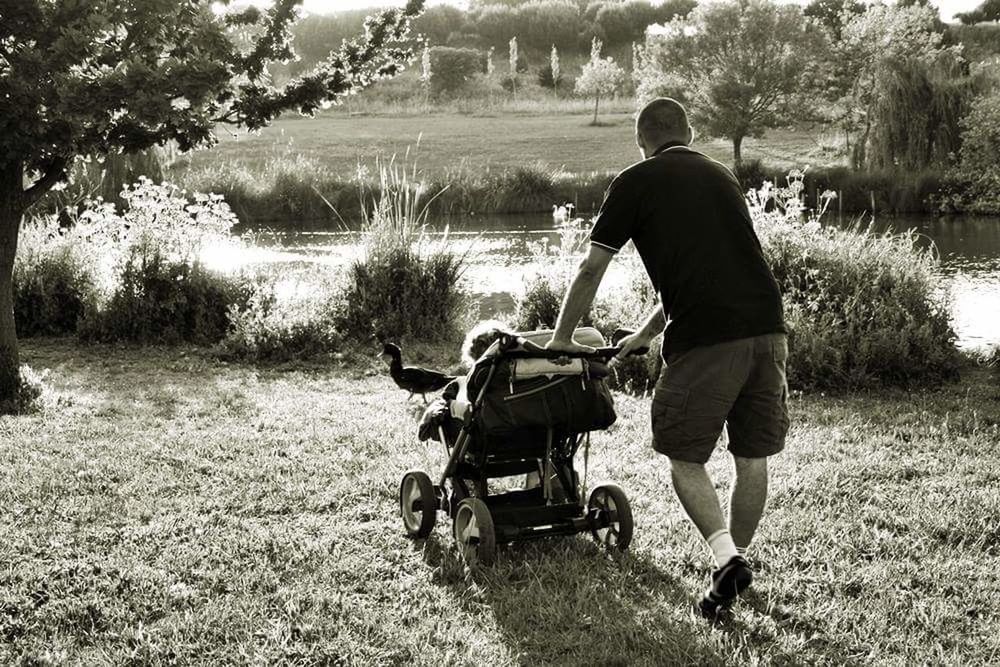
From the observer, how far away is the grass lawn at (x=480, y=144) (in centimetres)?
3431

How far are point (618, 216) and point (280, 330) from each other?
6815 millimetres

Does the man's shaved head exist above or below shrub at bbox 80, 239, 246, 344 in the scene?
above

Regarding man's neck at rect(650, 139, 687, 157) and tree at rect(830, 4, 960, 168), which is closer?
man's neck at rect(650, 139, 687, 157)

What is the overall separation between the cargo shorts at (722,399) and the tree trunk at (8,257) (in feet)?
19.3

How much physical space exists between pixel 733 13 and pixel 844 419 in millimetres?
34447

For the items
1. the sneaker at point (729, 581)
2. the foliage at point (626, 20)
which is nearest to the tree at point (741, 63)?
the foliage at point (626, 20)

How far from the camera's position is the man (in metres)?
3.86

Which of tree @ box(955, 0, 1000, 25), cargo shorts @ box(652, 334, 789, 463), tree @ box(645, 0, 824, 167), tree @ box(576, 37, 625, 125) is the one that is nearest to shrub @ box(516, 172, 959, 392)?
cargo shorts @ box(652, 334, 789, 463)

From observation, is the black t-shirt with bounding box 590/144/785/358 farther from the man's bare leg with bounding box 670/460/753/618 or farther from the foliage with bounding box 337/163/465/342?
the foliage with bounding box 337/163/465/342

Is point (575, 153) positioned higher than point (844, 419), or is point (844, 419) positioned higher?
point (575, 153)

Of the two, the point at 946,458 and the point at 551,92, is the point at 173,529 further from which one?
the point at 551,92

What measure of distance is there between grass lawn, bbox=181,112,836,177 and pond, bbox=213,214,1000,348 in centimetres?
816

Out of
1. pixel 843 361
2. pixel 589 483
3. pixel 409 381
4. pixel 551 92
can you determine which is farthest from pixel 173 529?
pixel 551 92

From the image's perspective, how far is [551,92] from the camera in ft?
177
